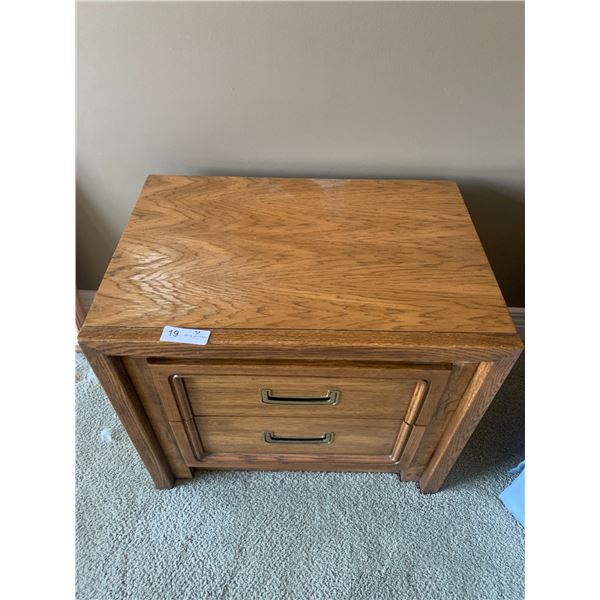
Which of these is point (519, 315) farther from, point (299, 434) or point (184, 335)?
point (184, 335)

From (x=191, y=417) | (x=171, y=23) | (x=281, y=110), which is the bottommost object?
(x=191, y=417)

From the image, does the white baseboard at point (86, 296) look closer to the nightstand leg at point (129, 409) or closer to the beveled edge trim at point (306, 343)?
the nightstand leg at point (129, 409)

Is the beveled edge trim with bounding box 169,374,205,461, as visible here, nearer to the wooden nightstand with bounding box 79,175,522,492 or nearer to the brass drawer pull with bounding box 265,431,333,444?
the wooden nightstand with bounding box 79,175,522,492

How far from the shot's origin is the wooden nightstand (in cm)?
63

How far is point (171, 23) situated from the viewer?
76cm

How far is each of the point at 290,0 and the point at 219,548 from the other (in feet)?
3.41

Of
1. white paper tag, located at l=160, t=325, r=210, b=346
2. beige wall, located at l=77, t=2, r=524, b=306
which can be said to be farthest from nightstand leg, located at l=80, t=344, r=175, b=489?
beige wall, located at l=77, t=2, r=524, b=306

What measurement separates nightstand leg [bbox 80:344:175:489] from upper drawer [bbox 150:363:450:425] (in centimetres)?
5

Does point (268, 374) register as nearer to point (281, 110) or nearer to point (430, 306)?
point (430, 306)

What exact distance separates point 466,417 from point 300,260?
0.39 metres

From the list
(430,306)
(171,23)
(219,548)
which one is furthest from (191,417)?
(171,23)

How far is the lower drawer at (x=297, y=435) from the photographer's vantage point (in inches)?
32.2

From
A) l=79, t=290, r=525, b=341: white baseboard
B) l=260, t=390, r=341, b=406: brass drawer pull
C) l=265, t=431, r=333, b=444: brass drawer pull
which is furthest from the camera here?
l=79, t=290, r=525, b=341: white baseboard

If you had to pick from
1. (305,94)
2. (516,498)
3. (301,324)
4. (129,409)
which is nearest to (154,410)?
(129,409)
